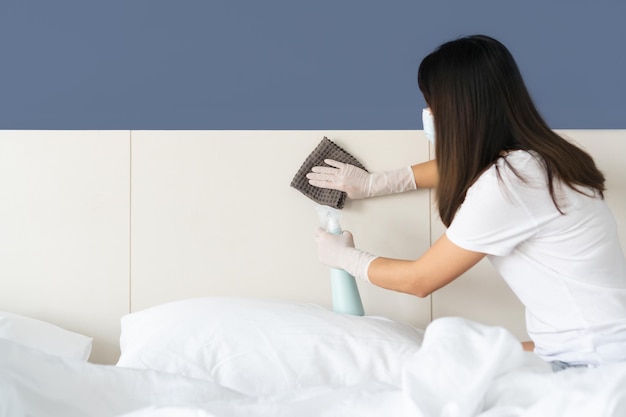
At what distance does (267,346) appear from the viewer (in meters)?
1.48

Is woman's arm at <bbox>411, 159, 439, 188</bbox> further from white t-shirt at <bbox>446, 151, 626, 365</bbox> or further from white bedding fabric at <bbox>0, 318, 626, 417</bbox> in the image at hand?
white bedding fabric at <bbox>0, 318, 626, 417</bbox>

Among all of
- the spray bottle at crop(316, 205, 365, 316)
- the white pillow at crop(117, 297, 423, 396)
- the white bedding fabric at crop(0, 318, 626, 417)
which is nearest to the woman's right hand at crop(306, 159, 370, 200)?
the spray bottle at crop(316, 205, 365, 316)

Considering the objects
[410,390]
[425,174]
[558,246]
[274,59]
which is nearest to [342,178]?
[425,174]

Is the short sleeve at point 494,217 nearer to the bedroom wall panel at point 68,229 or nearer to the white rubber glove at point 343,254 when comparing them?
the white rubber glove at point 343,254

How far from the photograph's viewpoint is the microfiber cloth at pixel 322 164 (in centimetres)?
188

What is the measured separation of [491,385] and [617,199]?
1167 millimetres

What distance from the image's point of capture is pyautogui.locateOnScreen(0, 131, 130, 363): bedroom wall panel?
187 centimetres

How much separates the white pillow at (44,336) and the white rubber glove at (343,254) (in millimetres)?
594

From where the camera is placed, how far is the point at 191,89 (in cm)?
195

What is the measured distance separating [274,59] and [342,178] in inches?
14.4

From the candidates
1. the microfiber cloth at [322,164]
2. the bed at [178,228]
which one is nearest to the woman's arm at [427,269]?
the bed at [178,228]

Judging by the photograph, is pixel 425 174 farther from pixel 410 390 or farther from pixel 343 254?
pixel 410 390

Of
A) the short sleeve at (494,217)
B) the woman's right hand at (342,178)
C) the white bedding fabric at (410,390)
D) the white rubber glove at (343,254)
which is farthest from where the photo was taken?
the woman's right hand at (342,178)

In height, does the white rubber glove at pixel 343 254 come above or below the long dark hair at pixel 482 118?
below
